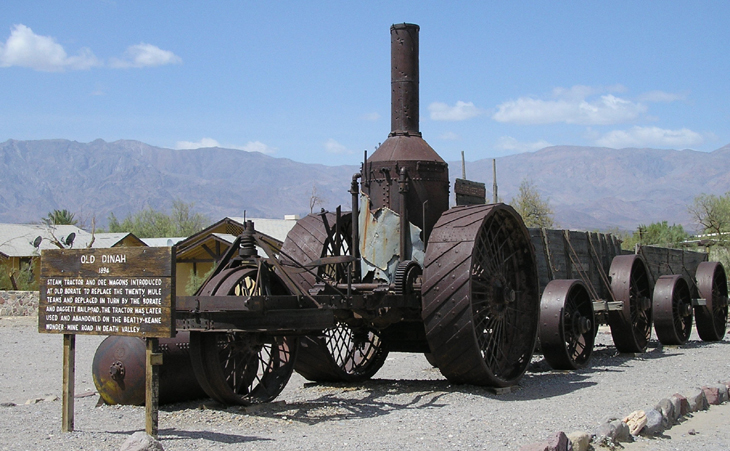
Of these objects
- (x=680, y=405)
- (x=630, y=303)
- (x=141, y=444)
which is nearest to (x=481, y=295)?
(x=680, y=405)

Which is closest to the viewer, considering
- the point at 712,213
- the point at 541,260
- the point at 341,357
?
the point at 341,357

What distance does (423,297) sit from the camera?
9.16 metres

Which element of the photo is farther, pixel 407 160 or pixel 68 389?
pixel 407 160

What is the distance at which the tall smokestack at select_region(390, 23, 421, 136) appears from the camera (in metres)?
10.9

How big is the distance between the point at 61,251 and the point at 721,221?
33908 millimetres

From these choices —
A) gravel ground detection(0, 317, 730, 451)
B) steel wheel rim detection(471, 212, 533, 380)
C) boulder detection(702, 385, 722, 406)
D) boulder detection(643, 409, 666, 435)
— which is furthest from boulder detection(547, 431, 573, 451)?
boulder detection(702, 385, 722, 406)

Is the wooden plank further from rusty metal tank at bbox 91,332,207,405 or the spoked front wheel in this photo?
rusty metal tank at bbox 91,332,207,405

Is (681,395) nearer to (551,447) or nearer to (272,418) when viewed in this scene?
(551,447)

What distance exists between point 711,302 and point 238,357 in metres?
11.9

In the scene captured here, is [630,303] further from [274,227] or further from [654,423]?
[274,227]

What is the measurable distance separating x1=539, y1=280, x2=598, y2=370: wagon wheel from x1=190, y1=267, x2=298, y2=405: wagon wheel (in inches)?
166

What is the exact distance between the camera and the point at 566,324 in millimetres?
12469

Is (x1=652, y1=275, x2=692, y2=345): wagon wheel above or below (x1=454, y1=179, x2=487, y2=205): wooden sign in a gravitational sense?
below

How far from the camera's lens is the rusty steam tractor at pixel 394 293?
8312 mm
